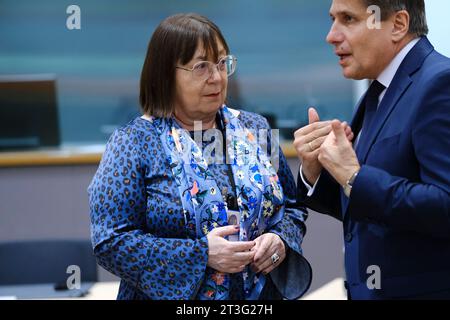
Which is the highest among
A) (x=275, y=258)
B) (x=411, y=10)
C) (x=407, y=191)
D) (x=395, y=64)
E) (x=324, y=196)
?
(x=411, y=10)

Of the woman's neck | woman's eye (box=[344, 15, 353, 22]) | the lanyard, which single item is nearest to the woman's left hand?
the lanyard

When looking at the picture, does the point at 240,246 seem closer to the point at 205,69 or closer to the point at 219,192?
the point at 219,192

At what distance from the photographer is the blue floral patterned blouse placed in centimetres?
172

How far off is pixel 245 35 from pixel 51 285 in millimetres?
2264

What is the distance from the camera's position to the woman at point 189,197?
5.69 feet

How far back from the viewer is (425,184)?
1.47 meters

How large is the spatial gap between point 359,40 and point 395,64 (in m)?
0.10

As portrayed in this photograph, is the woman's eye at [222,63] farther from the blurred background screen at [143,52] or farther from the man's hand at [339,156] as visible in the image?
the blurred background screen at [143,52]

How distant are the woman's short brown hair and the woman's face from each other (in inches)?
0.5

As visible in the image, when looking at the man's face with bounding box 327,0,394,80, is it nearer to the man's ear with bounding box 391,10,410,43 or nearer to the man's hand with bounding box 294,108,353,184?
the man's ear with bounding box 391,10,410,43

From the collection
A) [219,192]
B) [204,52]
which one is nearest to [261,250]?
[219,192]

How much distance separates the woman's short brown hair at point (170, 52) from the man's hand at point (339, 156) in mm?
388

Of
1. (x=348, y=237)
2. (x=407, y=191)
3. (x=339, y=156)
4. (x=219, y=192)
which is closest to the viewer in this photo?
(x=407, y=191)

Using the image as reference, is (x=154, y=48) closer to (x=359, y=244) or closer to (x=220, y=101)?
(x=220, y=101)
